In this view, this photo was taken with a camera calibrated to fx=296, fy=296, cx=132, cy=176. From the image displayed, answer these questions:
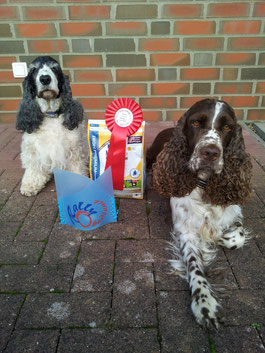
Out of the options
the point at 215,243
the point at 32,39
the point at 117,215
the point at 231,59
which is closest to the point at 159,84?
the point at 231,59

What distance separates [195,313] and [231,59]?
13.3ft

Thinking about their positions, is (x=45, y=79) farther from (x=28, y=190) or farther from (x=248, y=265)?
(x=248, y=265)

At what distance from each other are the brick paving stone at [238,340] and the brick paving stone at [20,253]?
136cm

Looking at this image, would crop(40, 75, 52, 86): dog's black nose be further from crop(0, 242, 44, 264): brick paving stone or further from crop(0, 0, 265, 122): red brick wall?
crop(0, 0, 265, 122): red brick wall

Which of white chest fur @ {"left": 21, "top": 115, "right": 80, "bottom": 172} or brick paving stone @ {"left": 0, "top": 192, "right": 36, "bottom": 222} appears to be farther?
white chest fur @ {"left": 21, "top": 115, "right": 80, "bottom": 172}

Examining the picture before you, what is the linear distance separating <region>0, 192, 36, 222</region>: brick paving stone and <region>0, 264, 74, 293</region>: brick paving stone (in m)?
0.66

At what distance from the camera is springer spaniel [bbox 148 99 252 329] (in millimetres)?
2004

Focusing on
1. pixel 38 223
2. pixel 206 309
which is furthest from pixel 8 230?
pixel 206 309

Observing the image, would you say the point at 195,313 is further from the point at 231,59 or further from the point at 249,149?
the point at 231,59

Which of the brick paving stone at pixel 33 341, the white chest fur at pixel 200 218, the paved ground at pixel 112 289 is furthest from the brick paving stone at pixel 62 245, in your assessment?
the white chest fur at pixel 200 218

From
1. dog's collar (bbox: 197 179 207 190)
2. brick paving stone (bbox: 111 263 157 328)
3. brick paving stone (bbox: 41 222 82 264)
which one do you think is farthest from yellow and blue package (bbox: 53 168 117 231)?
dog's collar (bbox: 197 179 207 190)

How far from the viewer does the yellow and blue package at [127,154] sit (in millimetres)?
2795

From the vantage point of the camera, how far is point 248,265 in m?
2.15

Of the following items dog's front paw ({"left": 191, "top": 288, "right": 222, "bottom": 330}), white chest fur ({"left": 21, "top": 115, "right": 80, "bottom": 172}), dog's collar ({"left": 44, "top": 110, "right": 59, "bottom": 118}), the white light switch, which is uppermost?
the white light switch
